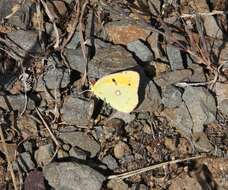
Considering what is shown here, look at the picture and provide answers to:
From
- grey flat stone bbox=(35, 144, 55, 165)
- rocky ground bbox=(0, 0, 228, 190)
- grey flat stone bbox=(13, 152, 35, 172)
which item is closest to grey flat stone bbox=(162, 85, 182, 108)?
rocky ground bbox=(0, 0, 228, 190)

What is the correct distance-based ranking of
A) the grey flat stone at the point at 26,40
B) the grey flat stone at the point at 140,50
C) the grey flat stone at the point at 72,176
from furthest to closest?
A: the grey flat stone at the point at 140,50 < the grey flat stone at the point at 26,40 < the grey flat stone at the point at 72,176

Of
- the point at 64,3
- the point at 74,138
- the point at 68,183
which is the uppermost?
the point at 64,3

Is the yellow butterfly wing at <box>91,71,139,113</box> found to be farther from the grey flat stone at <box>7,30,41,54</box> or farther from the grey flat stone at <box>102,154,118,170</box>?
the grey flat stone at <box>7,30,41,54</box>

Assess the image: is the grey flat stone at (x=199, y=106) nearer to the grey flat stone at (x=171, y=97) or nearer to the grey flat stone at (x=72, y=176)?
the grey flat stone at (x=171, y=97)

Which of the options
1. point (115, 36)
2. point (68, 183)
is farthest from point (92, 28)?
point (68, 183)

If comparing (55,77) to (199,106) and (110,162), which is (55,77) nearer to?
(110,162)

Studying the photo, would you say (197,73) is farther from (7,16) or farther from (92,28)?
(7,16)

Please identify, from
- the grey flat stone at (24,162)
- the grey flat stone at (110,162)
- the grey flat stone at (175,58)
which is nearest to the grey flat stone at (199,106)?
the grey flat stone at (175,58)
